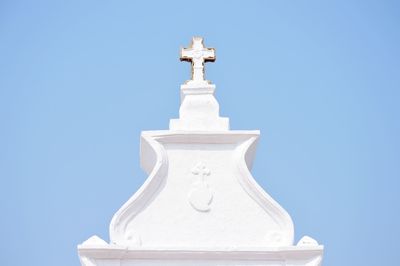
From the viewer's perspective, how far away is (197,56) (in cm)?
952

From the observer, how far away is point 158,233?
8438mm

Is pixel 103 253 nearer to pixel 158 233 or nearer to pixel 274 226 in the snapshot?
pixel 158 233

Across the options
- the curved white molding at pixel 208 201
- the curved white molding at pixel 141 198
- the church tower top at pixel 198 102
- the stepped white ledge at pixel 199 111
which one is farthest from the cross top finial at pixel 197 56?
the curved white molding at pixel 141 198

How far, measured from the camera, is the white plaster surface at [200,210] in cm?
821

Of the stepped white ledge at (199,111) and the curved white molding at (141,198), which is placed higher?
the stepped white ledge at (199,111)

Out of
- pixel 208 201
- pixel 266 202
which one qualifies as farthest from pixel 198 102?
pixel 266 202

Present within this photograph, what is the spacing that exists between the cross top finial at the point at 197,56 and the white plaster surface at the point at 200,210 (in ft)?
0.76

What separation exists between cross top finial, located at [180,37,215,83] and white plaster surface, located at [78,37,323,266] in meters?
0.23

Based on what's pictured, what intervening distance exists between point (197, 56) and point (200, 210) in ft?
7.65

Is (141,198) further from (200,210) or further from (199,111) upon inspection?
(199,111)

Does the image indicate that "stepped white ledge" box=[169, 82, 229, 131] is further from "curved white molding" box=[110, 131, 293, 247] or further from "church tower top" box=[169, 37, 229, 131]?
"curved white molding" box=[110, 131, 293, 247]

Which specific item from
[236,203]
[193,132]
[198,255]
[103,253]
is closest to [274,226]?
[236,203]

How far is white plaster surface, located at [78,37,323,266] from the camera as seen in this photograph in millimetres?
8211

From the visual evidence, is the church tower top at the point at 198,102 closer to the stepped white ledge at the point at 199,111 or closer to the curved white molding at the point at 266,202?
the stepped white ledge at the point at 199,111
